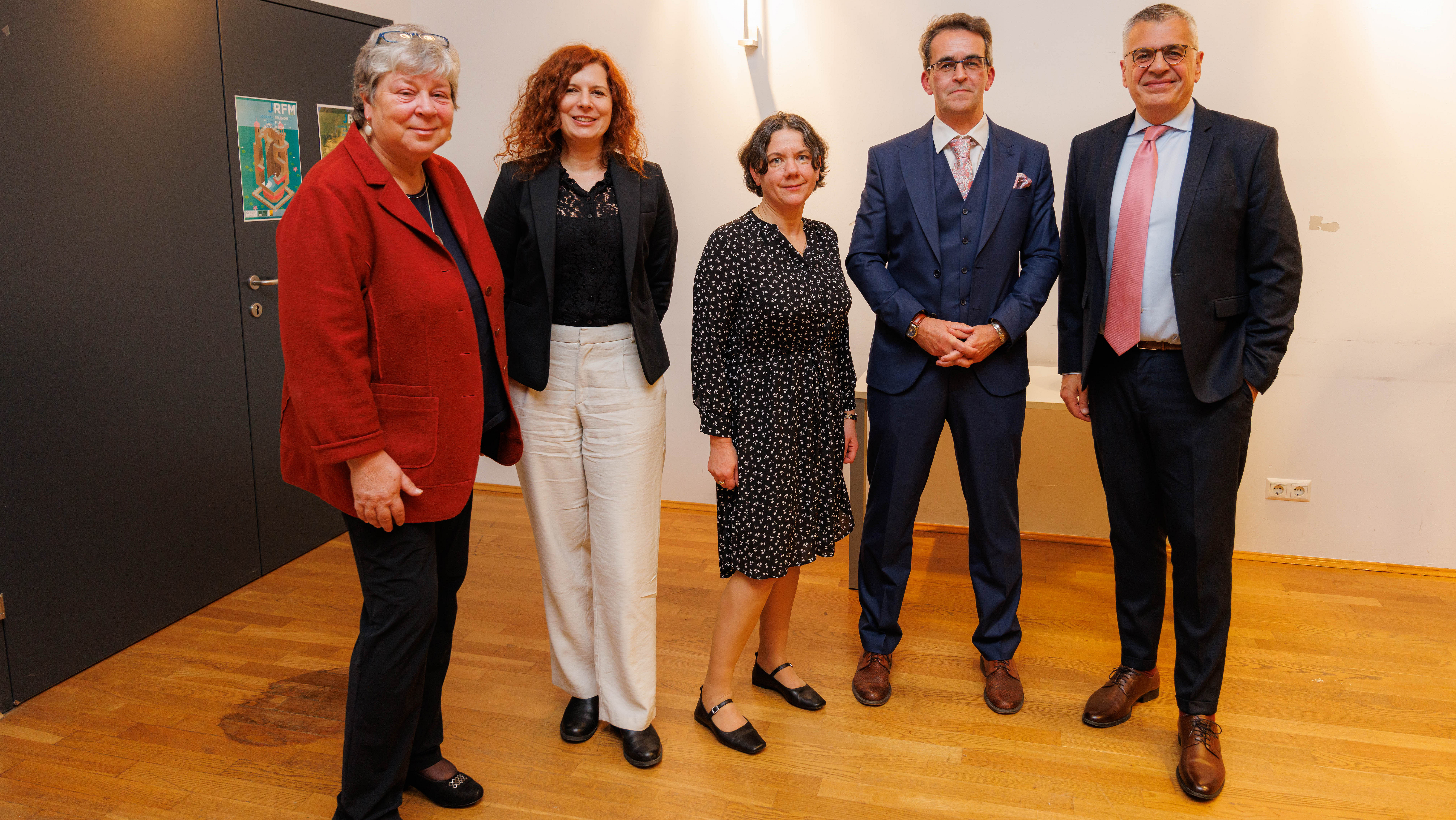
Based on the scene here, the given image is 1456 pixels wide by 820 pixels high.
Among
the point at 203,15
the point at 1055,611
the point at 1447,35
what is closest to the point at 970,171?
the point at 1055,611

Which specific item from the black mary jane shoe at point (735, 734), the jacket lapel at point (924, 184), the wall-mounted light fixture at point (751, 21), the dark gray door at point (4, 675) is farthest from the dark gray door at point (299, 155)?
the jacket lapel at point (924, 184)

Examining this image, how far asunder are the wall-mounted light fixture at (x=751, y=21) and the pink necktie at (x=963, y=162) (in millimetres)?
1610

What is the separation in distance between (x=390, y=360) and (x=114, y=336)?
5.55 feet

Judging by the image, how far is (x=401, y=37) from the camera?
5.76 feet

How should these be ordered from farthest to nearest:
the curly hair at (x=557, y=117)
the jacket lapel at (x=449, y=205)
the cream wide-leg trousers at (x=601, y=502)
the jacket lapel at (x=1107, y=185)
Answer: the jacket lapel at (x=1107, y=185) < the cream wide-leg trousers at (x=601, y=502) < the curly hair at (x=557, y=117) < the jacket lapel at (x=449, y=205)

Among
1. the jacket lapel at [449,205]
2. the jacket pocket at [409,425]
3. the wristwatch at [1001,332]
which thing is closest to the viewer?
the jacket pocket at [409,425]

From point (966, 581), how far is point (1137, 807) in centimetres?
136

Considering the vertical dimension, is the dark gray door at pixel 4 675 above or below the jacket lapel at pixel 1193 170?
below

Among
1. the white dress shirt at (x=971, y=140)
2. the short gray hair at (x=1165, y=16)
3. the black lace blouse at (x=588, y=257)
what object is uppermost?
the short gray hair at (x=1165, y=16)

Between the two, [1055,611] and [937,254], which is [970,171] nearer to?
[937,254]

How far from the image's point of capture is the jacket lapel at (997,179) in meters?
2.45

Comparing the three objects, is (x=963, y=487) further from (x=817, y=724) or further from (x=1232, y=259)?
(x=1232, y=259)

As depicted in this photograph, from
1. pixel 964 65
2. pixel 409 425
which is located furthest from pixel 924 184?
pixel 409 425

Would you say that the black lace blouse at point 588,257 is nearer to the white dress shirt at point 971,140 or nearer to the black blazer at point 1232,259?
the white dress shirt at point 971,140
